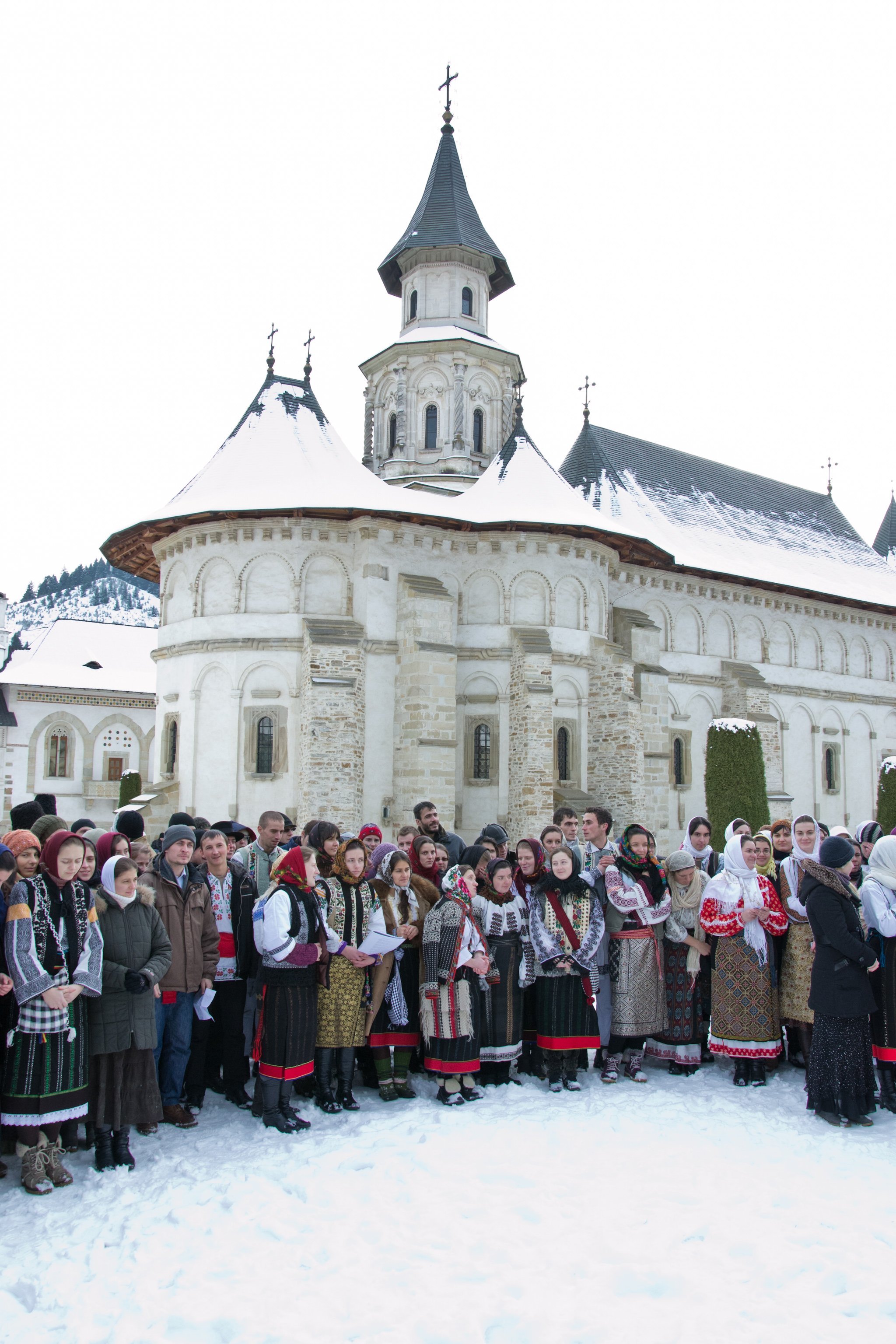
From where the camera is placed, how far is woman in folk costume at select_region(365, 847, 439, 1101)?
6.57 meters

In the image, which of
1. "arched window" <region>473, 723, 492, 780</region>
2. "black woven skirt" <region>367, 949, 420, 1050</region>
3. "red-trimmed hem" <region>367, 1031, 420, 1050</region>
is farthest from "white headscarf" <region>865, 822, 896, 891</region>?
"arched window" <region>473, 723, 492, 780</region>

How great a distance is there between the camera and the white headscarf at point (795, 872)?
260 inches

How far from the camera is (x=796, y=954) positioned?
6.96m

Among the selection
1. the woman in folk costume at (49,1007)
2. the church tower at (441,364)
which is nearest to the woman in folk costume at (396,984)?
the woman in folk costume at (49,1007)

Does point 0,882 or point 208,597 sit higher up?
point 208,597

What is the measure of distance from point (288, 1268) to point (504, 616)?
1685cm

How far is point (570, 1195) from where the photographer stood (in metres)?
4.88

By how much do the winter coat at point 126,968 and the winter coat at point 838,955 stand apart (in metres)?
3.95

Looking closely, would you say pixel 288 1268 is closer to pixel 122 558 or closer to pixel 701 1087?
pixel 701 1087

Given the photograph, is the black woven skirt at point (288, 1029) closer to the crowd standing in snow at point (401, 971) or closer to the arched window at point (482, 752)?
the crowd standing in snow at point (401, 971)

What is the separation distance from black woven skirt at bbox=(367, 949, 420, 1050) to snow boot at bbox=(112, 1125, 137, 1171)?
1.72 metres

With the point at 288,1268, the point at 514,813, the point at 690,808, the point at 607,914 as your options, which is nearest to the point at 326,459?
the point at 514,813

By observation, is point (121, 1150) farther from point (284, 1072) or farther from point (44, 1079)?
point (284, 1072)

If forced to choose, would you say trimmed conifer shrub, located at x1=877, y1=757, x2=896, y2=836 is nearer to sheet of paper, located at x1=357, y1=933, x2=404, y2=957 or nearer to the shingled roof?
the shingled roof
